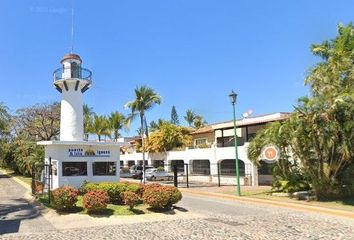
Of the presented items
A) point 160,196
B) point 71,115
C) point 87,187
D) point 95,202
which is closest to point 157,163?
point 71,115

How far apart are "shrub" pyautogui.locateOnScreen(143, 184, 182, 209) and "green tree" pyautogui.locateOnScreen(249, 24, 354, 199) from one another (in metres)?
6.98

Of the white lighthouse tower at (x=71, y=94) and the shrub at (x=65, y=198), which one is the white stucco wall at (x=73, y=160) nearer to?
the white lighthouse tower at (x=71, y=94)

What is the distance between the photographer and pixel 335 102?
18.7 metres

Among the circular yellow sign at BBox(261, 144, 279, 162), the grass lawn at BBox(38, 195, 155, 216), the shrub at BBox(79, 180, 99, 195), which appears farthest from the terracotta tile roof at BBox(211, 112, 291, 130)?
the grass lawn at BBox(38, 195, 155, 216)

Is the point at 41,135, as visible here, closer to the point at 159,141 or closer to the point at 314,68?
the point at 159,141

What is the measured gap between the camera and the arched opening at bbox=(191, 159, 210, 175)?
40969mm

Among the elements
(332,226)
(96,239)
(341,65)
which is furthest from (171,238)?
(341,65)

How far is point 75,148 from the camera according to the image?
22.8 m

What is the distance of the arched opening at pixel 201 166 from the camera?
4097cm

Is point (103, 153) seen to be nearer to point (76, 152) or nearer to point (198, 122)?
point (76, 152)

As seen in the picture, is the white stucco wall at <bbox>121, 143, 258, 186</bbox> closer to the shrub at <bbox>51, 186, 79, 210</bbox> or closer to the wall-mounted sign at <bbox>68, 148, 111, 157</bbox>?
the wall-mounted sign at <bbox>68, 148, 111, 157</bbox>

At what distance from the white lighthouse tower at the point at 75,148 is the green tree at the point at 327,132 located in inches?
403

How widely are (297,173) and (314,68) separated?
6.42m

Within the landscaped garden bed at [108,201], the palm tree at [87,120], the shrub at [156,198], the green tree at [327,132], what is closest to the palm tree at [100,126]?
the palm tree at [87,120]
